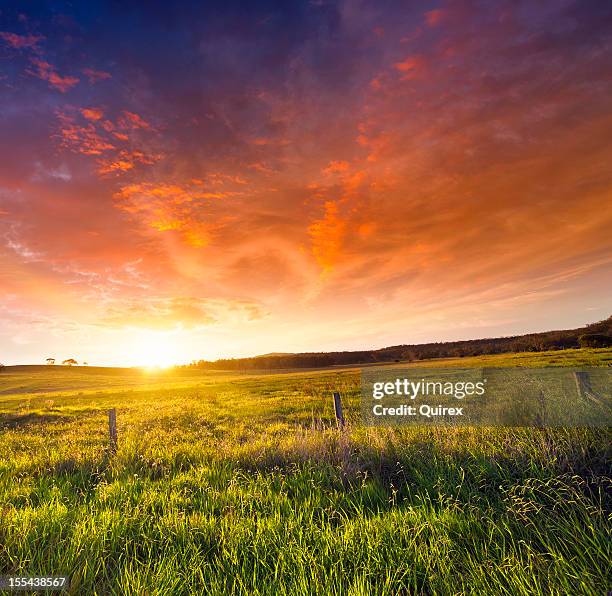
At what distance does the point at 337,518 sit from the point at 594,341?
85667mm

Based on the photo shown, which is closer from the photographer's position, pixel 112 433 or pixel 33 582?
pixel 33 582

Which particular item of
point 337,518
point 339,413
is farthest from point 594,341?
point 337,518

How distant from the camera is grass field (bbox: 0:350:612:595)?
373 centimetres

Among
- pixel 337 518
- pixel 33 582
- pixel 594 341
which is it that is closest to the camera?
pixel 33 582

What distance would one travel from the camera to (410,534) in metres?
4.41

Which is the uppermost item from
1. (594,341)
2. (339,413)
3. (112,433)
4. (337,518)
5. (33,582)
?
(594,341)

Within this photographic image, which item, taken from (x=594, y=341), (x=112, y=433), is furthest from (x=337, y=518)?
(x=594, y=341)

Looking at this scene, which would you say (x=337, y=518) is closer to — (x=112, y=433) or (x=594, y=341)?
(x=112, y=433)

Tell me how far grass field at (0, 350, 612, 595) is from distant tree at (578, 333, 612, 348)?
79524mm

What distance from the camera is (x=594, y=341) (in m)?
71.4

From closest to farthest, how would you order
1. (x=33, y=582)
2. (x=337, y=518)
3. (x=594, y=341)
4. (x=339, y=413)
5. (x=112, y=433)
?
(x=33, y=582) < (x=337, y=518) < (x=339, y=413) < (x=112, y=433) < (x=594, y=341)

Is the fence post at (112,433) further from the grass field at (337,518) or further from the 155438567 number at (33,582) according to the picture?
the 155438567 number at (33,582)

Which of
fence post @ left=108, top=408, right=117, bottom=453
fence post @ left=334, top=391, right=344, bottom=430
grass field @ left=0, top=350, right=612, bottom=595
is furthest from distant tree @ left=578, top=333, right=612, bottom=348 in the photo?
fence post @ left=108, top=408, right=117, bottom=453

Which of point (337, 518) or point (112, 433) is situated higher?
point (112, 433)
